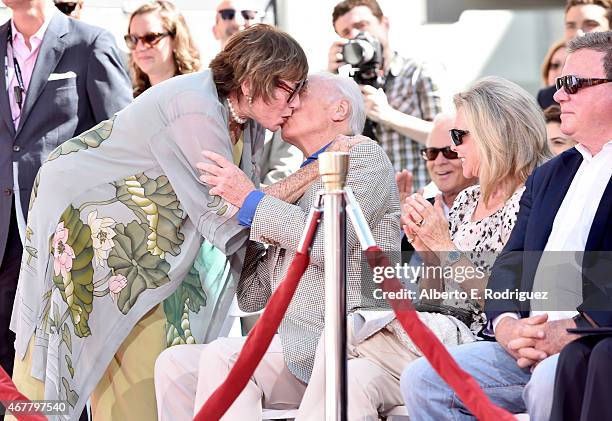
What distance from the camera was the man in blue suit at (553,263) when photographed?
3518 millimetres

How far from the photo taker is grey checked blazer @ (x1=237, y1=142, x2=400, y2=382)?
3914 millimetres

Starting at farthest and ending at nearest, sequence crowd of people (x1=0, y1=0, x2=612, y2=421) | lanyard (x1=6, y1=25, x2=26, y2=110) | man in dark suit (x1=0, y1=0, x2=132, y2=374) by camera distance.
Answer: lanyard (x1=6, y1=25, x2=26, y2=110) < man in dark suit (x1=0, y1=0, x2=132, y2=374) < crowd of people (x1=0, y1=0, x2=612, y2=421)

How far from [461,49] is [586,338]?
4.69 metres

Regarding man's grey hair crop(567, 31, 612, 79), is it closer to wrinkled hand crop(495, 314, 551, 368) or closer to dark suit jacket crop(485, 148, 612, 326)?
dark suit jacket crop(485, 148, 612, 326)

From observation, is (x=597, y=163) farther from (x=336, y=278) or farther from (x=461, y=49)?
(x=461, y=49)

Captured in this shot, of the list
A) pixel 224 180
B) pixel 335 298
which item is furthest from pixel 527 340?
pixel 224 180

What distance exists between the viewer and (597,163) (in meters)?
3.66

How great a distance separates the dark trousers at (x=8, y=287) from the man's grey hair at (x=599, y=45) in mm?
2464

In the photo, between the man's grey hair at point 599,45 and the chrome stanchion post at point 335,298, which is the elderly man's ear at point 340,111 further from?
the chrome stanchion post at point 335,298

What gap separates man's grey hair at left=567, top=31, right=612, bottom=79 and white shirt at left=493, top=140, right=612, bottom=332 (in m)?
0.24

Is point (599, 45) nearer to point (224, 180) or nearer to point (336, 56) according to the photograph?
point (224, 180)

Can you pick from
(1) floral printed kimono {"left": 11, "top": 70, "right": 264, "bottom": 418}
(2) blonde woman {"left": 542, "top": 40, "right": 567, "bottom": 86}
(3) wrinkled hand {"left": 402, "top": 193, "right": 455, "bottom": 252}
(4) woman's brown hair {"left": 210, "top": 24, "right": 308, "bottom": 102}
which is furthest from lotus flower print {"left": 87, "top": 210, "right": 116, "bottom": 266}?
(2) blonde woman {"left": 542, "top": 40, "right": 567, "bottom": 86}

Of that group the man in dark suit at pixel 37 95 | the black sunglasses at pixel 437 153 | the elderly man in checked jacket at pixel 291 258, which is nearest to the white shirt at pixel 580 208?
the elderly man in checked jacket at pixel 291 258

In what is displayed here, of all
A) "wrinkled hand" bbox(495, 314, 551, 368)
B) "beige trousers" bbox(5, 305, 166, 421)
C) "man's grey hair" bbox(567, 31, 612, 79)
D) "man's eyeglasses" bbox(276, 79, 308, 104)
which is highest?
"man's grey hair" bbox(567, 31, 612, 79)
